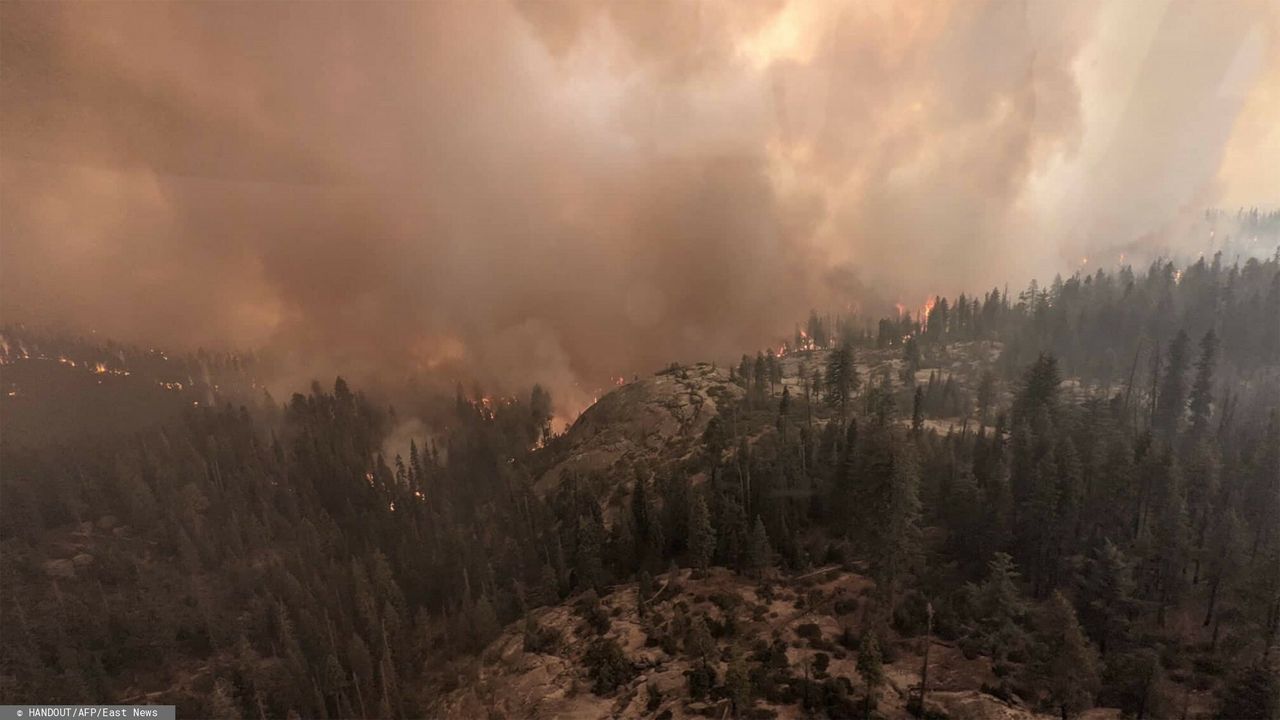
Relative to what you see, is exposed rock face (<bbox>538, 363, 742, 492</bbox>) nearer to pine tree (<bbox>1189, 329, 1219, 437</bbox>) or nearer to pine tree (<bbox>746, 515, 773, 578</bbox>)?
pine tree (<bbox>746, 515, 773, 578</bbox>)

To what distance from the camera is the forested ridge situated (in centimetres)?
5531

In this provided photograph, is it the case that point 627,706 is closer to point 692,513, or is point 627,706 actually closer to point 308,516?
point 692,513

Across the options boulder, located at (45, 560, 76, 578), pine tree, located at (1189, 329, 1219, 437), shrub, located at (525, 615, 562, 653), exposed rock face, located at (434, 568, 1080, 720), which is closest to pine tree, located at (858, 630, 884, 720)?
exposed rock face, located at (434, 568, 1080, 720)

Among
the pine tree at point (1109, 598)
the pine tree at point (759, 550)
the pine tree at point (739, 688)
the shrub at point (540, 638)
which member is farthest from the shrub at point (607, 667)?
the pine tree at point (1109, 598)

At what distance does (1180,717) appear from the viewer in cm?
4616

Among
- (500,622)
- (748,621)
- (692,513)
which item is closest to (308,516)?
(500,622)

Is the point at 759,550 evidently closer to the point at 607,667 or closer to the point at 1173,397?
the point at 607,667

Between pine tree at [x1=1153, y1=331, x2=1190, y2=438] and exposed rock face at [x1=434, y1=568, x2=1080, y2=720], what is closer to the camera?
exposed rock face at [x1=434, y1=568, x2=1080, y2=720]

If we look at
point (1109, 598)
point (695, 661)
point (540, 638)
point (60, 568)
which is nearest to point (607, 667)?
point (695, 661)

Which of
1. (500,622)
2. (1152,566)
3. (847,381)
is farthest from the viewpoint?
(847,381)

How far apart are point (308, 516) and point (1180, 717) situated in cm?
21655

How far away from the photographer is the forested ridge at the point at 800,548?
181 feet

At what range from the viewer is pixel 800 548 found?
8556 cm

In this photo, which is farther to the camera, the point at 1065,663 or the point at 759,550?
the point at 759,550
